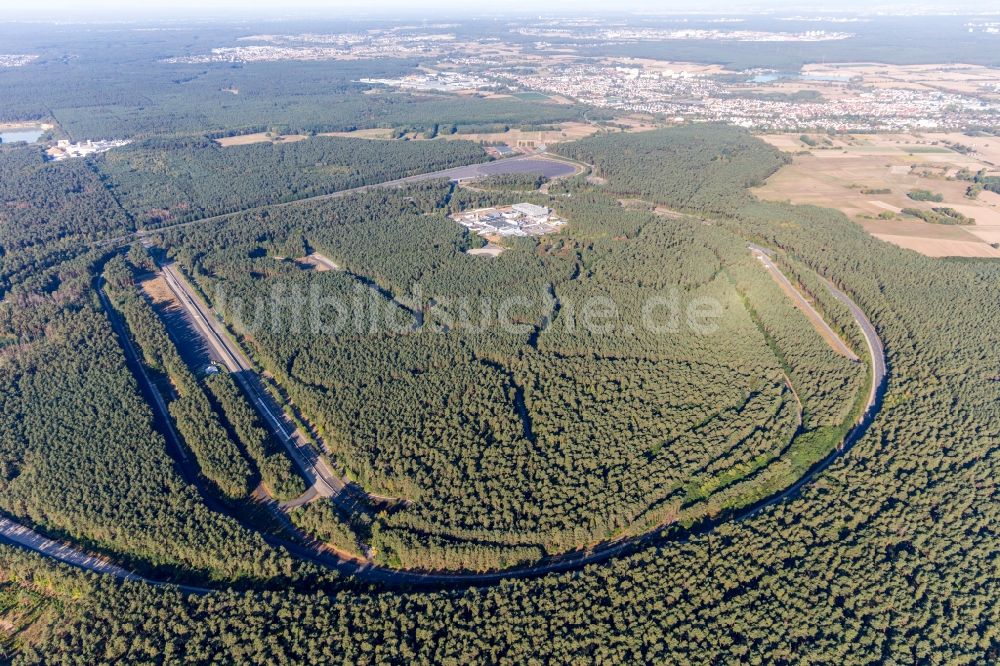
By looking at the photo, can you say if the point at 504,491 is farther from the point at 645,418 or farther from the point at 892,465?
the point at 892,465

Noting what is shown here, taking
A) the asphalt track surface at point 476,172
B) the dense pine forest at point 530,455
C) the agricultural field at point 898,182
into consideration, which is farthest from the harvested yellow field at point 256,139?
the agricultural field at point 898,182

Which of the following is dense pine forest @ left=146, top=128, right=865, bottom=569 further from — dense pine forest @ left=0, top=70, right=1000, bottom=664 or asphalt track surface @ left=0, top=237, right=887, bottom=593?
asphalt track surface @ left=0, top=237, right=887, bottom=593

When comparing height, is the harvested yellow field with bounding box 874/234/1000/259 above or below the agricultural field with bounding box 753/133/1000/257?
below

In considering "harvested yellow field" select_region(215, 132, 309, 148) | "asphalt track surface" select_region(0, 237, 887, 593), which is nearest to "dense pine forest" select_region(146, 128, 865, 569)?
"asphalt track surface" select_region(0, 237, 887, 593)

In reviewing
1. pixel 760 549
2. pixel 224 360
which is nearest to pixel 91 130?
pixel 224 360

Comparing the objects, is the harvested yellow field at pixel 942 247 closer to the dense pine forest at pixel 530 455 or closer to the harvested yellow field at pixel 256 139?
the dense pine forest at pixel 530 455
